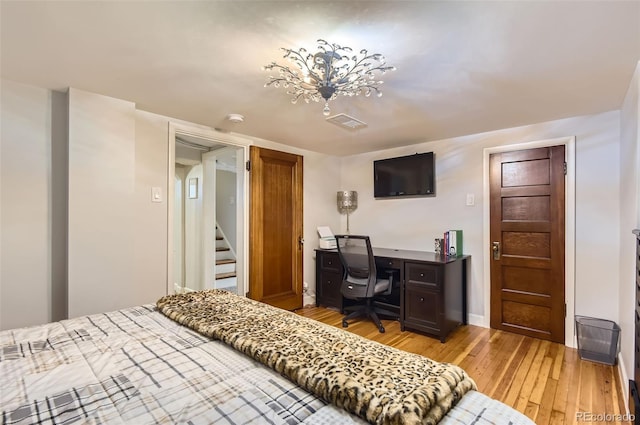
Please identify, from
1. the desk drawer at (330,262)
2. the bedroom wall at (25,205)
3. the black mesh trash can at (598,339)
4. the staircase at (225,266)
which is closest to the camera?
the bedroom wall at (25,205)

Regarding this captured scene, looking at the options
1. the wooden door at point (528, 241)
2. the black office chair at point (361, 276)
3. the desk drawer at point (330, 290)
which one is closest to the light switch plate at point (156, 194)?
the black office chair at point (361, 276)

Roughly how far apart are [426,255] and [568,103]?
6.09 ft

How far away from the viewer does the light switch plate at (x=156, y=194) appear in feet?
8.91

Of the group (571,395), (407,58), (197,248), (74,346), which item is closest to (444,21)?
(407,58)

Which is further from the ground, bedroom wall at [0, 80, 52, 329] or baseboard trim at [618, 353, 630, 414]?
bedroom wall at [0, 80, 52, 329]

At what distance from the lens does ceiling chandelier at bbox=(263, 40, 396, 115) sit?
1.62 metres

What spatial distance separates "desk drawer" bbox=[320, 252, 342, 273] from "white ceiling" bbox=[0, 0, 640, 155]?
1.91m

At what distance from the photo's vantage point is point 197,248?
4.42 m

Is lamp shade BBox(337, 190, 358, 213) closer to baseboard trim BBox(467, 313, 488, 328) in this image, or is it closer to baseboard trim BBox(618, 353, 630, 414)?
baseboard trim BBox(467, 313, 488, 328)

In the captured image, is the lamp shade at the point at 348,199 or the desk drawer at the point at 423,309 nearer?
the desk drawer at the point at 423,309

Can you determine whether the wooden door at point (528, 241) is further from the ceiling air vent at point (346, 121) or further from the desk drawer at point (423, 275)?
the ceiling air vent at point (346, 121)

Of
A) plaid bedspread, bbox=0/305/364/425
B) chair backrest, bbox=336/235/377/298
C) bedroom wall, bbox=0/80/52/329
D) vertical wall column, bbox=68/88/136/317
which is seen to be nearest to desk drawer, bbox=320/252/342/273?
chair backrest, bbox=336/235/377/298

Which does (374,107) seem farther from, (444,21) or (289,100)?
(444,21)

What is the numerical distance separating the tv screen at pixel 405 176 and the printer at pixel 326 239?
83 centimetres
